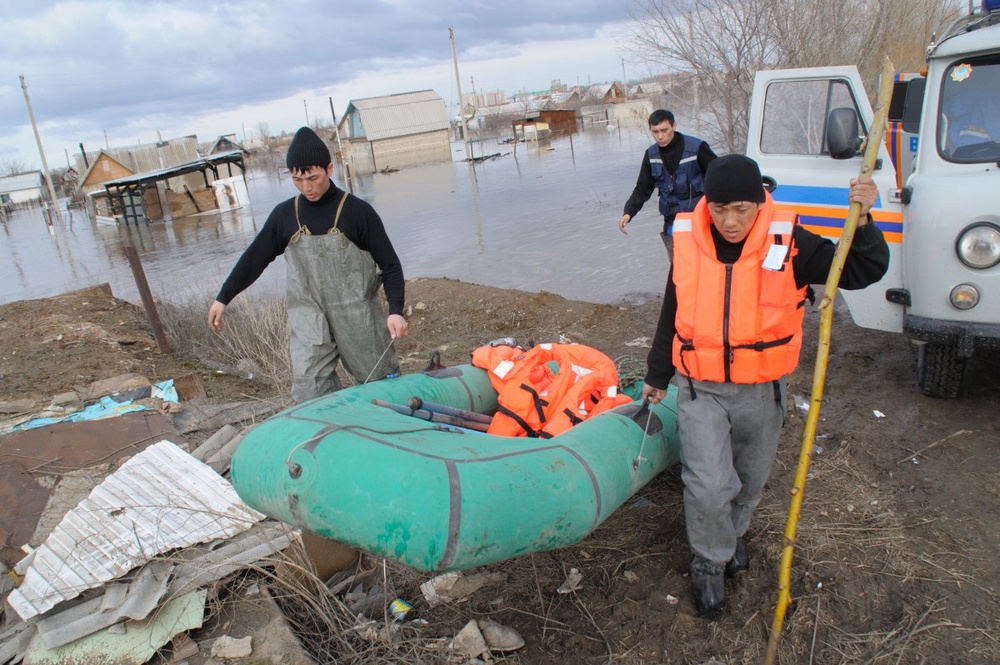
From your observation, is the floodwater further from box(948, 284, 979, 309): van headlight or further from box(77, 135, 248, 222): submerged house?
box(948, 284, 979, 309): van headlight

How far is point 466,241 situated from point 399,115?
125 feet

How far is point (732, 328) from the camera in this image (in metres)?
2.55

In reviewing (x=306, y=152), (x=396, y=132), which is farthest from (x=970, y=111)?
(x=396, y=132)

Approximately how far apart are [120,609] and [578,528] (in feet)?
6.73

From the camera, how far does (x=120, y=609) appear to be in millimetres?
2914

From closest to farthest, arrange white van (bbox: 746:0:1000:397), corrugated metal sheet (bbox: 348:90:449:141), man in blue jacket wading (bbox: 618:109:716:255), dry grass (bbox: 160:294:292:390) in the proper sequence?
white van (bbox: 746:0:1000:397), man in blue jacket wading (bbox: 618:109:716:255), dry grass (bbox: 160:294:292:390), corrugated metal sheet (bbox: 348:90:449:141)

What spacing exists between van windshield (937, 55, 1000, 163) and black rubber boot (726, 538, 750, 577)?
2.73 metres

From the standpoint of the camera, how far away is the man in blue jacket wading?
17.4ft

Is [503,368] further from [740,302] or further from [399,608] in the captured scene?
[740,302]

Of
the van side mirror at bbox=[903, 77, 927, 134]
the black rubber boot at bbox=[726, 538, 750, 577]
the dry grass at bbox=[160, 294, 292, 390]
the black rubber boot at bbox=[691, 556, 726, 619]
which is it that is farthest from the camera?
the dry grass at bbox=[160, 294, 292, 390]

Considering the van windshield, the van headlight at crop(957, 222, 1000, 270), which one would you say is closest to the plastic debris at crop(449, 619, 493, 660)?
the van headlight at crop(957, 222, 1000, 270)

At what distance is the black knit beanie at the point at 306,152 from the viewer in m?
3.44

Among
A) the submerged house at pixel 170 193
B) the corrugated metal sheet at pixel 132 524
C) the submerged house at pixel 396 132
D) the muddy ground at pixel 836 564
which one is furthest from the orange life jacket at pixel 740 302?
the submerged house at pixel 396 132

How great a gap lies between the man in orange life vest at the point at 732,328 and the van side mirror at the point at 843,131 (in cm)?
160
